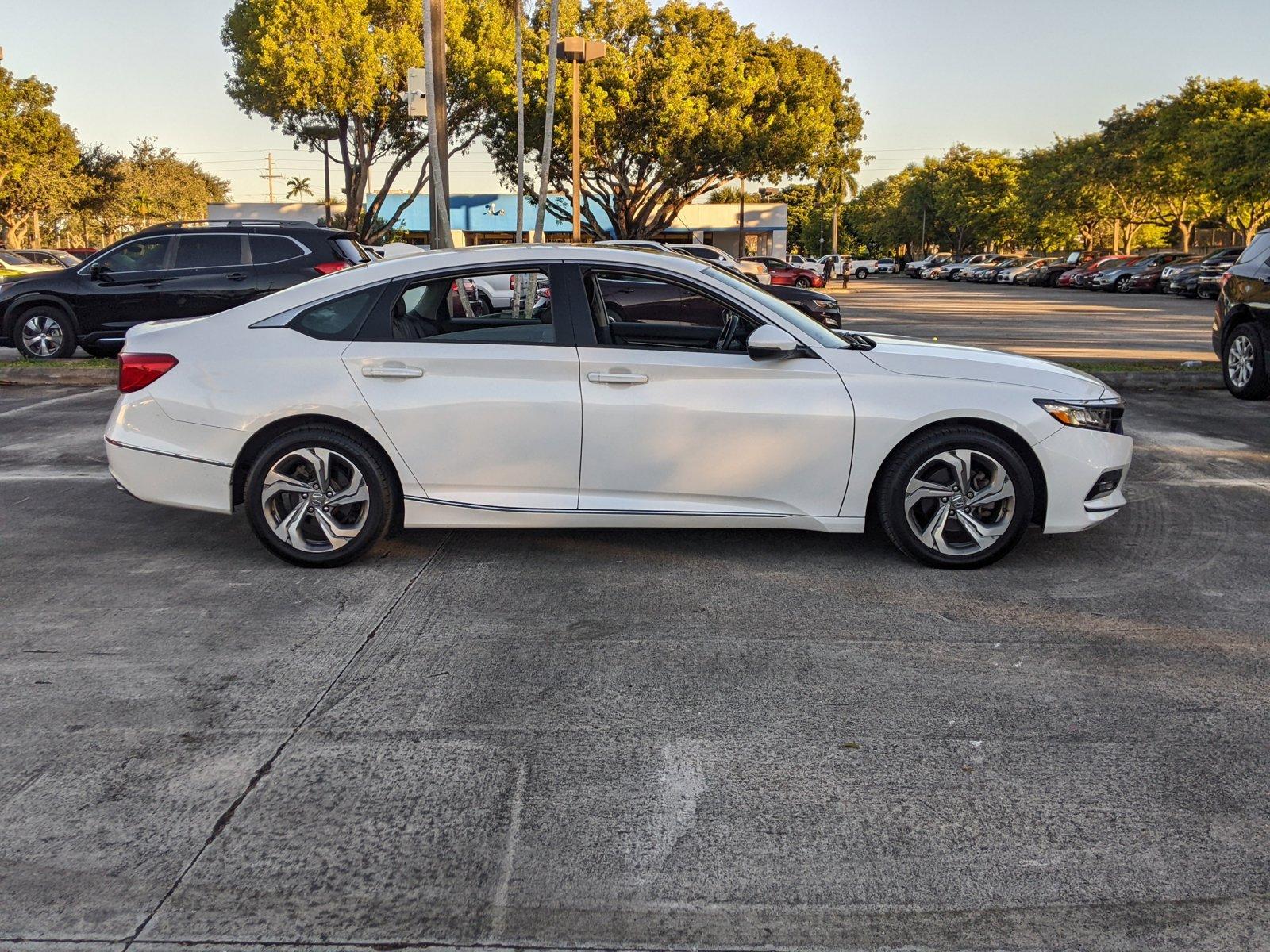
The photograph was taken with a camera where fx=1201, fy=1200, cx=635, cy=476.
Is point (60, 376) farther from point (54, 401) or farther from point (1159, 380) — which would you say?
point (1159, 380)

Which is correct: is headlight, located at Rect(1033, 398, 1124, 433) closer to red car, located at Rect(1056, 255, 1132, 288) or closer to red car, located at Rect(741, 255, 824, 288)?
red car, located at Rect(741, 255, 824, 288)

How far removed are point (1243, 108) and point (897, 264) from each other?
5614 cm

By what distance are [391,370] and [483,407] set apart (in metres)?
0.47

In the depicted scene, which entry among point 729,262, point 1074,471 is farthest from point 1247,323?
point 729,262

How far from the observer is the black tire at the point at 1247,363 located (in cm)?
1128

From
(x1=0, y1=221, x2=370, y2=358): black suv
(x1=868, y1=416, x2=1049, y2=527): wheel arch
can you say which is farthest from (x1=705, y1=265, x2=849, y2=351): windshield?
(x1=0, y1=221, x2=370, y2=358): black suv

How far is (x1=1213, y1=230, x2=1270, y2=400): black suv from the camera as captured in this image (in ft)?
36.9

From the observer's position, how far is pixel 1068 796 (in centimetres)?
347

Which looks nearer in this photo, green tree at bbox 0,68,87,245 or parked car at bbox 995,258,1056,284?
green tree at bbox 0,68,87,245

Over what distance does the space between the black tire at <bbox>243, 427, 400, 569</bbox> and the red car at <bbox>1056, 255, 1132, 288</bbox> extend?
52393mm

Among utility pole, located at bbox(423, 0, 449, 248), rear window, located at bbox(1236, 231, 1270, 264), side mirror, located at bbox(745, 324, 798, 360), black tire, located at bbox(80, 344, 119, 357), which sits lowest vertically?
black tire, located at bbox(80, 344, 119, 357)

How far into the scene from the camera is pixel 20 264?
25641 millimetres

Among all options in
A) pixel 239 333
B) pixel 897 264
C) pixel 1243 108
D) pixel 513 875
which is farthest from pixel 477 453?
pixel 897 264

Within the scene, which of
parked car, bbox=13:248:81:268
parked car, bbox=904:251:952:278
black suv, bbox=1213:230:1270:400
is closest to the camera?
black suv, bbox=1213:230:1270:400
